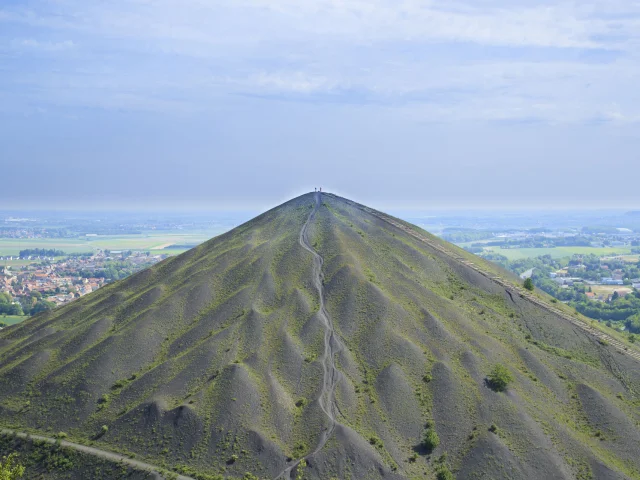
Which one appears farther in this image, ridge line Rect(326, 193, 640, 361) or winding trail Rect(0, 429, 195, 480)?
ridge line Rect(326, 193, 640, 361)

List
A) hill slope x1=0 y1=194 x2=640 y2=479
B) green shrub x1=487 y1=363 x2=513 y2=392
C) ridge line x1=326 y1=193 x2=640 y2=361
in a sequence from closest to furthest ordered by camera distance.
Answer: hill slope x1=0 y1=194 x2=640 y2=479 < green shrub x1=487 y1=363 x2=513 y2=392 < ridge line x1=326 y1=193 x2=640 y2=361

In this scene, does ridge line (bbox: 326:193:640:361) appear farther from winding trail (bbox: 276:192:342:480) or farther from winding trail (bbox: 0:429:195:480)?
winding trail (bbox: 0:429:195:480)

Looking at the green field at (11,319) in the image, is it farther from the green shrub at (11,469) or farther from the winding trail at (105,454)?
the green shrub at (11,469)

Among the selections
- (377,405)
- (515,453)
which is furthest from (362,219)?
(515,453)

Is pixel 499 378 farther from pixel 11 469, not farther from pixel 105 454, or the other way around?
pixel 11 469

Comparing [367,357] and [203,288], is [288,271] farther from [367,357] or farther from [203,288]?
[367,357]

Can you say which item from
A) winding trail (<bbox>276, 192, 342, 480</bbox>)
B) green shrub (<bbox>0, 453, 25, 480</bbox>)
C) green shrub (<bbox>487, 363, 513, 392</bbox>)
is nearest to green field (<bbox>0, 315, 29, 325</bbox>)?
green shrub (<bbox>0, 453, 25, 480</bbox>)

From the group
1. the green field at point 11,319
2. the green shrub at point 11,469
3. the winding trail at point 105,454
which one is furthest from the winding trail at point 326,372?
the green field at point 11,319
